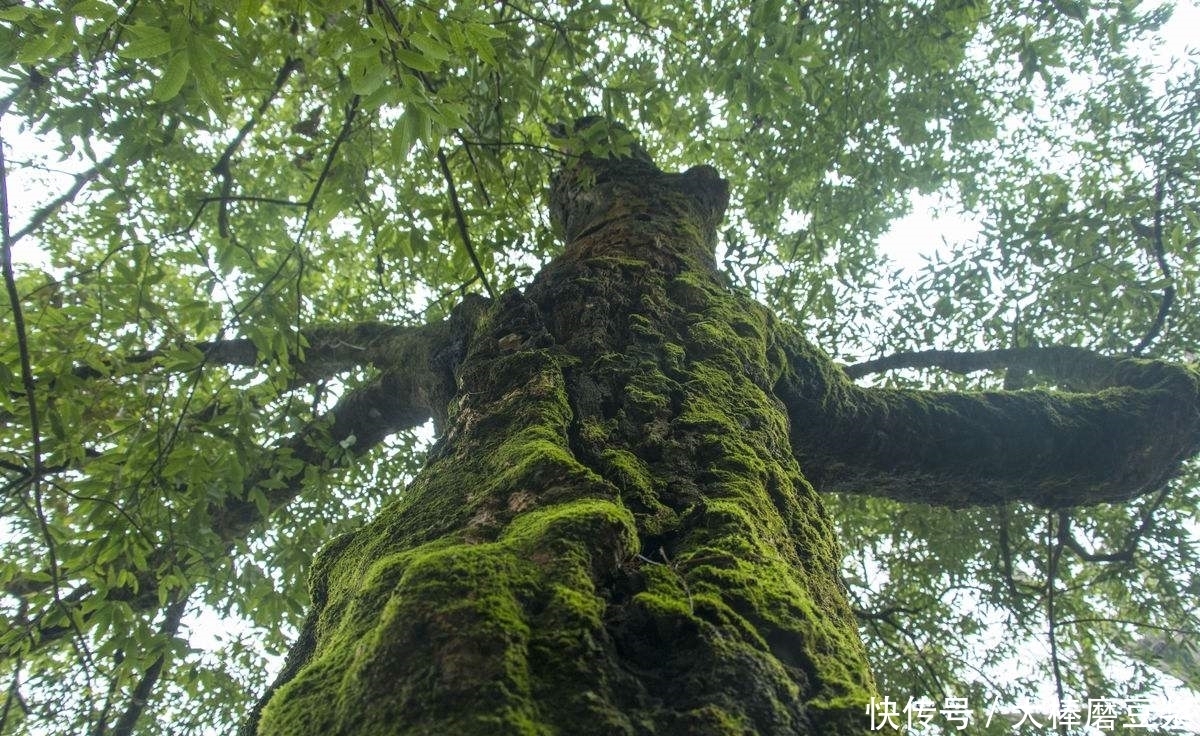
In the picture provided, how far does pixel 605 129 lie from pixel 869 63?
2.10 meters

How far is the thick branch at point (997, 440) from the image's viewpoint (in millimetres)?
3322

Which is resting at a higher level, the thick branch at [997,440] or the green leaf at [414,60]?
the thick branch at [997,440]

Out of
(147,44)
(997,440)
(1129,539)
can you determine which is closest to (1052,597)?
(1129,539)

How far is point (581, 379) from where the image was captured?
7.27 feet

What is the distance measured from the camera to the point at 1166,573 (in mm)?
5238

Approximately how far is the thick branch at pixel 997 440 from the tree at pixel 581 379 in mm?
22

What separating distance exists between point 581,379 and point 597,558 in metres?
0.93

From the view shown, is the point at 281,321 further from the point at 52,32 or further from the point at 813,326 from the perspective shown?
the point at 813,326

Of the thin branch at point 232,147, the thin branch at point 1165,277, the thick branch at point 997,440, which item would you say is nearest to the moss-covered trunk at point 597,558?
the thick branch at point 997,440

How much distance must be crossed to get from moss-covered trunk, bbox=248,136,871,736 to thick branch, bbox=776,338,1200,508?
0.81 meters

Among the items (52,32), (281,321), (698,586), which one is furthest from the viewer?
(281,321)

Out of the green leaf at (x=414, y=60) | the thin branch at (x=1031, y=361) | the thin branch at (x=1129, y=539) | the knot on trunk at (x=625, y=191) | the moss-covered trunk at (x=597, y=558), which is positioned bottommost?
the moss-covered trunk at (x=597, y=558)

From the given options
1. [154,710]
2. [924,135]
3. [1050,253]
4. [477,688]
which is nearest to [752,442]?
[477,688]

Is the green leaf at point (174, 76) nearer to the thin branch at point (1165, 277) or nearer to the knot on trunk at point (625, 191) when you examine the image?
the knot on trunk at point (625, 191)
